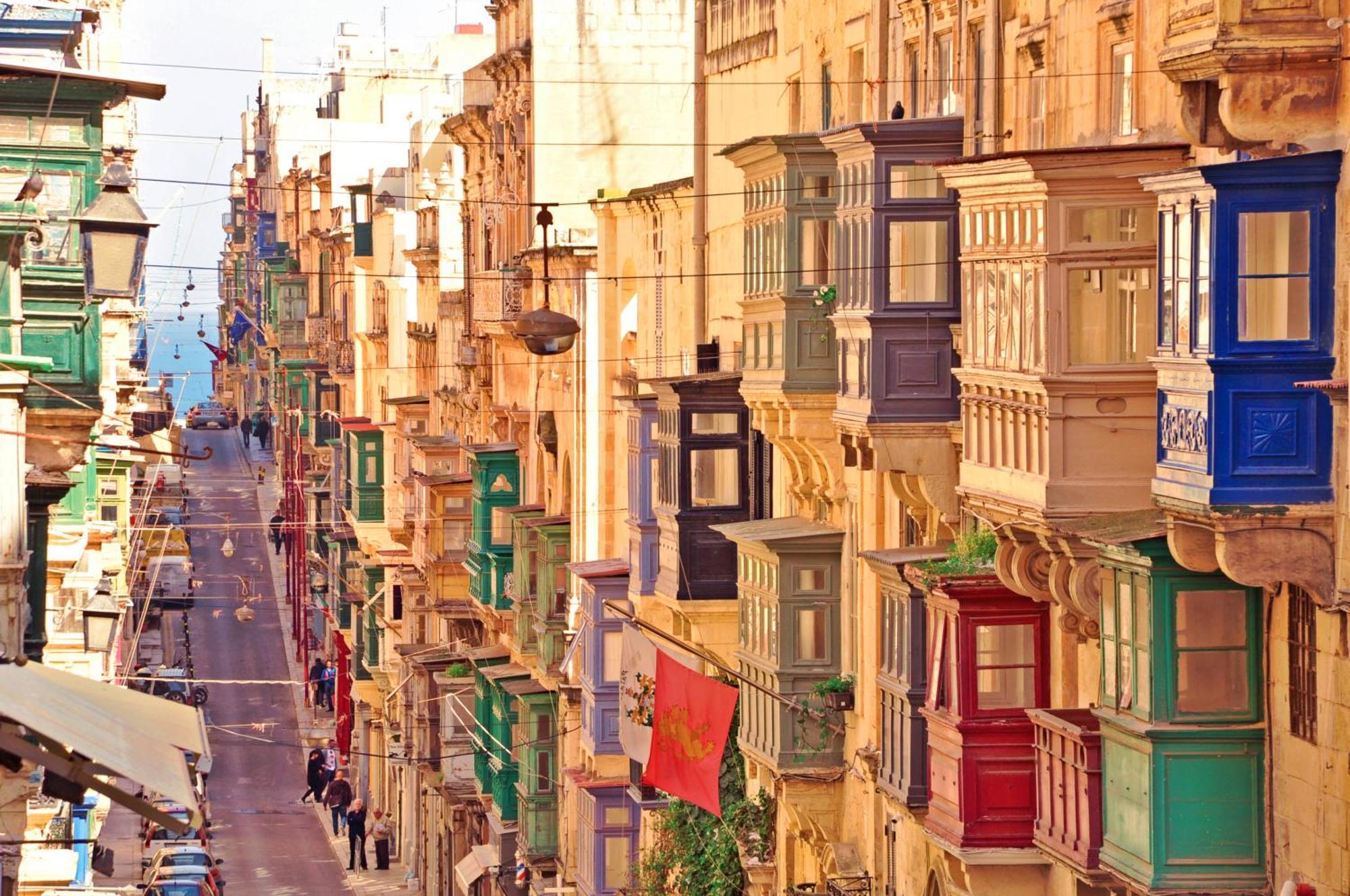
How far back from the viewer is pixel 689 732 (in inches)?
1206

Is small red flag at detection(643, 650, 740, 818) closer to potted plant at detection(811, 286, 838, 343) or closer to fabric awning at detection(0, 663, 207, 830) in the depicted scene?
potted plant at detection(811, 286, 838, 343)

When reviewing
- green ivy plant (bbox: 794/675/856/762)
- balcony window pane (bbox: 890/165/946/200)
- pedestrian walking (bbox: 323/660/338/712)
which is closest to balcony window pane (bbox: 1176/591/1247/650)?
balcony window pane (bbox: 890/165/946/200)

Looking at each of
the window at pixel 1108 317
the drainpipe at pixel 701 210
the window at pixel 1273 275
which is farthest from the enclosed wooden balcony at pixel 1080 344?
the drainpipe at pixel 701 210

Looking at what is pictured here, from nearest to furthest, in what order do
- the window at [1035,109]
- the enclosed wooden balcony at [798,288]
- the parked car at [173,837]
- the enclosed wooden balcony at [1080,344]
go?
1. the enclosed wooden balcony at [1080,344]
2. the window at [1035,109]
3. the enclosed wooden balcony at [798,288]
4. the parked car at [173,837]

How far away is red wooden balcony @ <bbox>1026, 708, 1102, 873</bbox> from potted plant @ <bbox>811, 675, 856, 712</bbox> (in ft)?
24.5

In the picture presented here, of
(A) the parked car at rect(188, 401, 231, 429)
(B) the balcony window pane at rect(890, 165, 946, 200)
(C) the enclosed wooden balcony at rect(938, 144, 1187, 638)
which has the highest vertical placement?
(B) the balcony window pane at rect(890, 165, 946, 200)

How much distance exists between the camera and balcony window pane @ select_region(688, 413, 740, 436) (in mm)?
33500

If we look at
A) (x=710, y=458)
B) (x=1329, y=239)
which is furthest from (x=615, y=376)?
(x=1329, y=239)

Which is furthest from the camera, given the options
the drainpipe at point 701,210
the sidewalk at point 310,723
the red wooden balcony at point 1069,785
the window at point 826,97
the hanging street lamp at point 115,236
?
the sidewalk at point 310,723

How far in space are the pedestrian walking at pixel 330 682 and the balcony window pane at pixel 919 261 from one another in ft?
179

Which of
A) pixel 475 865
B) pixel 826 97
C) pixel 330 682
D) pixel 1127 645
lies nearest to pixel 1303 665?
pixel 1127 645

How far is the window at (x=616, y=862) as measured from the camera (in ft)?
130

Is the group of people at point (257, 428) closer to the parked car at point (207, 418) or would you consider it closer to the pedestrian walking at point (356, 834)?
the parked car at point (207, 418)

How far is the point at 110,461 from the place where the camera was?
4259cm
